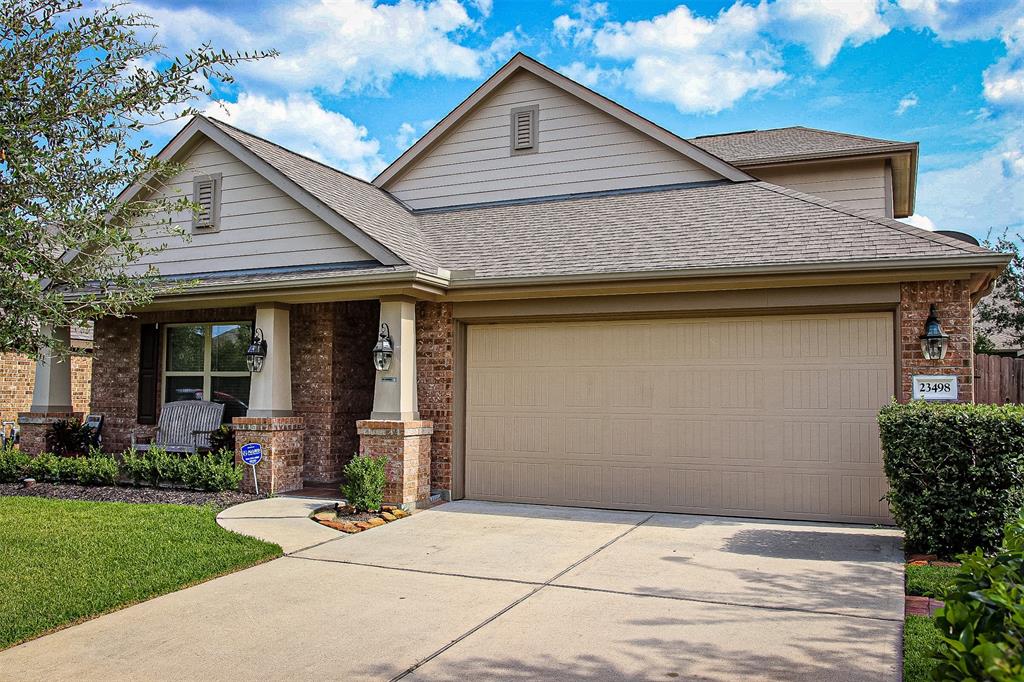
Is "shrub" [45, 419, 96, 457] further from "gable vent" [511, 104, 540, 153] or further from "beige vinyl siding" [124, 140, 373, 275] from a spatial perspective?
"gable vent" [511, 104, 540, 153]

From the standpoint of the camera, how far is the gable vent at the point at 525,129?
1316cm

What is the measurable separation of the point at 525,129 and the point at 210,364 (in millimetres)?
6207

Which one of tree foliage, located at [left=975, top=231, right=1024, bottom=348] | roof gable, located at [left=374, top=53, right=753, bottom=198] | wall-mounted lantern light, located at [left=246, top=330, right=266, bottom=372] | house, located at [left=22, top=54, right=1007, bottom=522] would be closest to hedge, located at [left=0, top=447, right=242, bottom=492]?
house, located at [left=22, top=54, right=1007, bottom=522]

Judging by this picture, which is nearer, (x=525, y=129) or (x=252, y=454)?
(x=252, y=454)

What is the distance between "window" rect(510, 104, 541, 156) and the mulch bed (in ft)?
22.3

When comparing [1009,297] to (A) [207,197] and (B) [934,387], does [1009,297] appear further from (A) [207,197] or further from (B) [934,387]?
(A) [207,197]

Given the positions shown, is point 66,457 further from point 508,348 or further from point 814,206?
point 814,206

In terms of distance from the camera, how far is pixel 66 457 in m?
12.2

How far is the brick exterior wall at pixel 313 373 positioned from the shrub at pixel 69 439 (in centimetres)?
38

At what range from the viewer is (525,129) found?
13219 millimetres

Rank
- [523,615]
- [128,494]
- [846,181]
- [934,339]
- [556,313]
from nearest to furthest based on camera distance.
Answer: [523,615] → [934,339] → [556,313] → [128,494] → [846,181]

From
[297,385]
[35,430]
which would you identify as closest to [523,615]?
[297,385]

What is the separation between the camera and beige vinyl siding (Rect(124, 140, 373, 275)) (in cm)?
1113

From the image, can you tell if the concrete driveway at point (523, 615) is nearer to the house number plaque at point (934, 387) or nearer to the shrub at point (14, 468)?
the house number plaque at point (934, 387)
